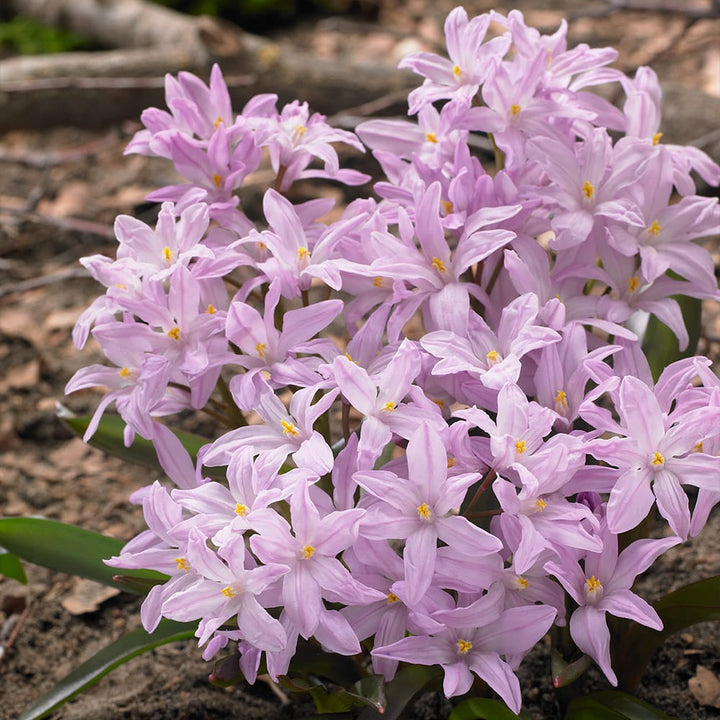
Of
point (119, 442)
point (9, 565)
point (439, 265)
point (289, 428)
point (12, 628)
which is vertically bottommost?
point (12, 628)

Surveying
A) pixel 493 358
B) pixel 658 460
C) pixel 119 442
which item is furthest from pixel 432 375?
pixel 119 442

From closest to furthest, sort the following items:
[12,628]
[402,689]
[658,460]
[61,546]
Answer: [658,460] < [402,689] < [61,546] < [12,628]

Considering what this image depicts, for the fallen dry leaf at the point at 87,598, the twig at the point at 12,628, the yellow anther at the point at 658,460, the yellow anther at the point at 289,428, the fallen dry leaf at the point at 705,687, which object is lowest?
the twig at the point at 12,628

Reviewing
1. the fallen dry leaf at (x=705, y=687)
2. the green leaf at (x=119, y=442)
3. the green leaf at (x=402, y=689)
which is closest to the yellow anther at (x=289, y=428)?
the green leaf at (x=402, y=689)

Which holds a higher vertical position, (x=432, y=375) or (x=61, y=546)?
(x=432, y=375)

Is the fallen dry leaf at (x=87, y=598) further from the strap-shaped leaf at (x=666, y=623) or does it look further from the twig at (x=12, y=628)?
the strap-shaped leaf at (x=666, y=623)

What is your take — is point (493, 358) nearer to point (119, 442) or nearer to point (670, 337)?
point (670, 337)
